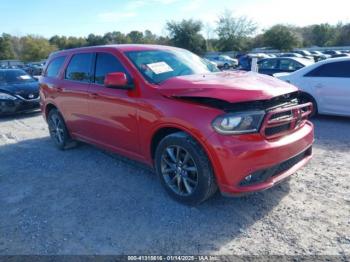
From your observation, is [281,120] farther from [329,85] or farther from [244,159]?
Answer: [329,85]

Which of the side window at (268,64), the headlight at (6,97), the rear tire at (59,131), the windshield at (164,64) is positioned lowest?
the rear tire at (59,131)

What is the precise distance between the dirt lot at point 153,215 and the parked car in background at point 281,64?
7.28m

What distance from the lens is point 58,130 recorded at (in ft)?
19.8

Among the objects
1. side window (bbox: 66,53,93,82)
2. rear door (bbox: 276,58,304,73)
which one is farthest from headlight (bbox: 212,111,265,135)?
rear door (bbox: 276,58,304,73)

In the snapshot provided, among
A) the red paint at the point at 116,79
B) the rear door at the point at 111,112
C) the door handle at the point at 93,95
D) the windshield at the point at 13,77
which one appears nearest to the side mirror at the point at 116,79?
the red paint at the point at 116,79

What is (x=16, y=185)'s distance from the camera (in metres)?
4.49

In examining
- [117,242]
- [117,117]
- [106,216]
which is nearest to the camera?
[117,242]

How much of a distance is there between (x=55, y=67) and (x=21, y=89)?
177 inches

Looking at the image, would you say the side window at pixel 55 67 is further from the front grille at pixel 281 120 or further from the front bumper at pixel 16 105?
the front grille at pixel 281 120

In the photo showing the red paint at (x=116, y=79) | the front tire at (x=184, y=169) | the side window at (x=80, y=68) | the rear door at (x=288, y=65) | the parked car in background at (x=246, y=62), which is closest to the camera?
the front tire at (x=184, y=169)

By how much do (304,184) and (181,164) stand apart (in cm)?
167

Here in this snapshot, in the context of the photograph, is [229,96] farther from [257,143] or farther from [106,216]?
[106,216]

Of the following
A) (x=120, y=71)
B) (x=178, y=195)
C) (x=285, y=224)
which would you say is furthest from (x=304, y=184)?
(x=120, y=71)

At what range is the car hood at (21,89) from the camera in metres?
9.57
